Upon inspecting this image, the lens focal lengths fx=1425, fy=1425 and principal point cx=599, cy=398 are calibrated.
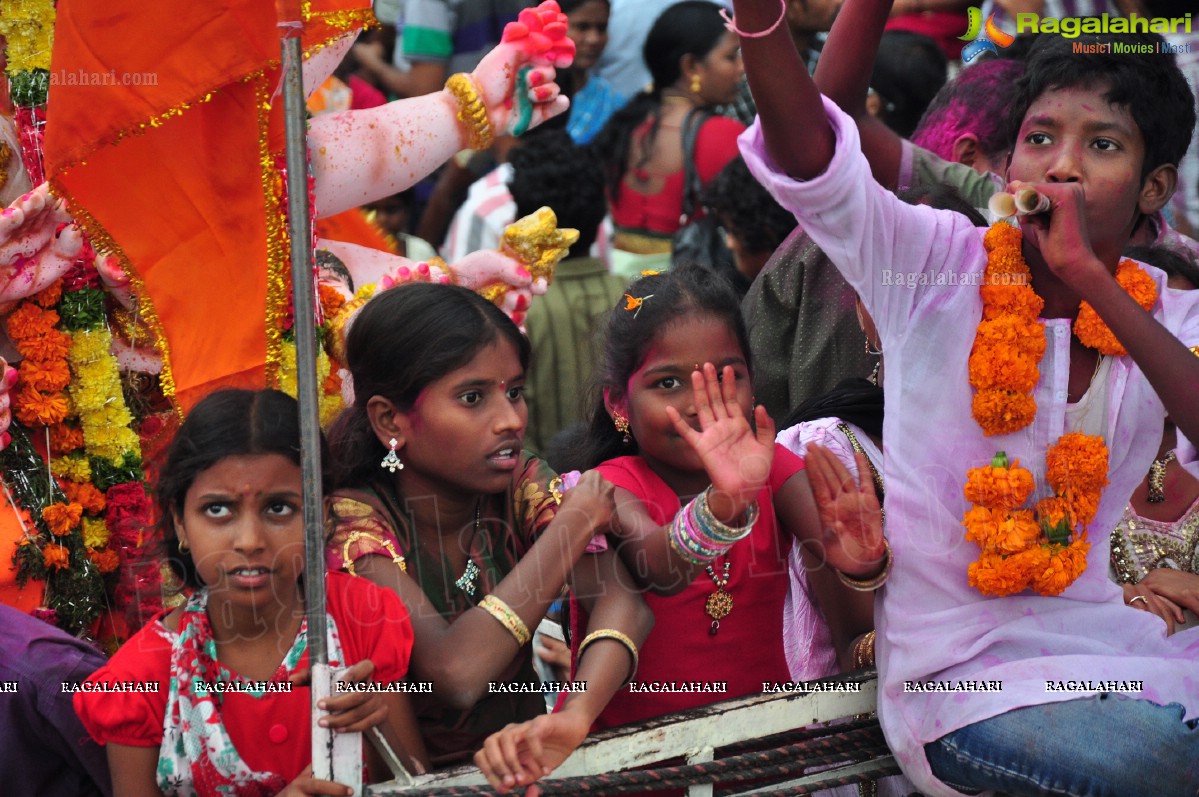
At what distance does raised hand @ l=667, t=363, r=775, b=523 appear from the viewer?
2.33 meters

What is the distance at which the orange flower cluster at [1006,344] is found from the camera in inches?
93.1

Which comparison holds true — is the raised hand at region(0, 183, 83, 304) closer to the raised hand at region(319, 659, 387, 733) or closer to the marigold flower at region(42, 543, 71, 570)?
the marigold flower at region(42, 543, 71, 570)

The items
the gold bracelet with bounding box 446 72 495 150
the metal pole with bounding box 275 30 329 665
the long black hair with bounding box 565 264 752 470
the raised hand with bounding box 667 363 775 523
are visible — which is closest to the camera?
the metal pole with bounding box 275 30 329 665

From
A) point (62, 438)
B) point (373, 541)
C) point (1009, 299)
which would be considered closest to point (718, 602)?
point (373, 541)

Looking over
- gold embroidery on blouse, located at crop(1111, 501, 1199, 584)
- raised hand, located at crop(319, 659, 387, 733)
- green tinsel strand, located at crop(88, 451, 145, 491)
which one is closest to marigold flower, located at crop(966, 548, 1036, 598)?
gold embroidery on blouse, located at crop(1111, 501, 1199, 584)

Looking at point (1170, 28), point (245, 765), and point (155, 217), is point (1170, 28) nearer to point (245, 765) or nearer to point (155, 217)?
point (155, 217)

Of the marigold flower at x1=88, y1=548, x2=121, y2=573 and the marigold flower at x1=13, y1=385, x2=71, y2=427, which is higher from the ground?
the marigold flower at x1=13, y1=385, x2=71, y2=427

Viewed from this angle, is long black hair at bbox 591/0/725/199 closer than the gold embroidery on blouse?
No

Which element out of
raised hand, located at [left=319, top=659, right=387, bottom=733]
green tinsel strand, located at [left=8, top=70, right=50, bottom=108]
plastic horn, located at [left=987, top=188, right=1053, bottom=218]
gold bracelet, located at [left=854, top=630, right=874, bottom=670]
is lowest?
gold bracelet, located at [left=854, top=630, right=874, bottom=670]

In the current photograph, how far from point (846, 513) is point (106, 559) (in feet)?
5.53

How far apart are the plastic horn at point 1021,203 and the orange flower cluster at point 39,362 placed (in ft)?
6.51

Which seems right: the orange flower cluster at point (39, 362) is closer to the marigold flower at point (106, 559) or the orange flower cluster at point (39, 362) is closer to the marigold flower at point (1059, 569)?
the marigold flower at point (106, 559)

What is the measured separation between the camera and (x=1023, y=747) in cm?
225

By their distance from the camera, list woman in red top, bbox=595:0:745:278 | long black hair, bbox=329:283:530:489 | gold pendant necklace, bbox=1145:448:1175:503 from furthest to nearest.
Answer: woman in red top, bbox=595:0:745:278
gold pendant necklace, bbox=1145:448:1175:503
long black hair, bbox=329:283:530:489
